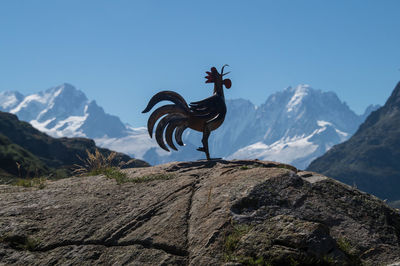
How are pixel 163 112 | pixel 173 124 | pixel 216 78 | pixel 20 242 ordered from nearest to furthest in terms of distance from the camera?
pixel 20 242
pixel 163 112
pixel 173 124
pixel 216 78

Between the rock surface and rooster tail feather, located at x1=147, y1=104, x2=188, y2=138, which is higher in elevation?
rooster tail feather, located at x1=147, y1=104, x2=188, y2=138

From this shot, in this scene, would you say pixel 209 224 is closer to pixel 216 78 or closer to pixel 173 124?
pixel 173 124

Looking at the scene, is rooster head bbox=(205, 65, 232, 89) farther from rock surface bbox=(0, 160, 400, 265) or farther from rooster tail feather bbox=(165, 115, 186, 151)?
rock surface bbox=(0, 160, 400, 265)

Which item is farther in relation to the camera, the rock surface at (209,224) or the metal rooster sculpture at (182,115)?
the metal rooster sculpture at (182,115)

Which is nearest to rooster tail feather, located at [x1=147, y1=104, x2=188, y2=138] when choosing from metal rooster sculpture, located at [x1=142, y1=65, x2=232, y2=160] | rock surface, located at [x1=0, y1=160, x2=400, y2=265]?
metal rooster sculpture, located at [x1=142, y1=65, x2=232, y2=160]

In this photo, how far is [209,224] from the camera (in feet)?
32.3

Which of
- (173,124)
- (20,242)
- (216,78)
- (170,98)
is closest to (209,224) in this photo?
(20,242)

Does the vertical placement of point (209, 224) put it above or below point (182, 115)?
below

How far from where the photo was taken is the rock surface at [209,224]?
29.4ft

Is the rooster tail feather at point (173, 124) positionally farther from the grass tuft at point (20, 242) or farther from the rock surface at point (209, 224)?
the grass tuft at point (20, 242)

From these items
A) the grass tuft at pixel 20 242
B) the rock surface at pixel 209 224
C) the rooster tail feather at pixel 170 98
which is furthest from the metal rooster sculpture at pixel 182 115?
the grass tuft at pixel 20 242

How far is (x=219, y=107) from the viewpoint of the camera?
654 inches

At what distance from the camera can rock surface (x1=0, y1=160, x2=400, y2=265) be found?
8.95 metres

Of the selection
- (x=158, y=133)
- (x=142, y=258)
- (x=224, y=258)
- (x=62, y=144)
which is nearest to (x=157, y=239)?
(x=142, y=258)
